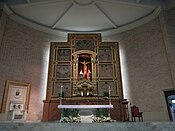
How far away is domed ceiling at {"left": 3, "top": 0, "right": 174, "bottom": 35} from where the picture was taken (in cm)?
1024

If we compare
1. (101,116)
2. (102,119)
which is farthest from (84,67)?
(102,119)

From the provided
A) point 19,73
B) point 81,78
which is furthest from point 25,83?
point 81,78

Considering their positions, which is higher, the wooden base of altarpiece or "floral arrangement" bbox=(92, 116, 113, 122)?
the wooden base of altarpiece

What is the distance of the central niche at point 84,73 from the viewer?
9664 millimetres

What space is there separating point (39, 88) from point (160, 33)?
8.32 metres

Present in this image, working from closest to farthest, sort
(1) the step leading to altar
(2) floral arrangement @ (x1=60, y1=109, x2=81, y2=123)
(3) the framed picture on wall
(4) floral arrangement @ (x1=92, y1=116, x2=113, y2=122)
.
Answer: (1) the step leading to altar < (2) floral arrangement @ (x1=60, y1=109, x2=81, y2=123) < (4) floral arrangement @ (x1=92, y1=116, x2=113, y2=122) < (3) the framed picture on wall

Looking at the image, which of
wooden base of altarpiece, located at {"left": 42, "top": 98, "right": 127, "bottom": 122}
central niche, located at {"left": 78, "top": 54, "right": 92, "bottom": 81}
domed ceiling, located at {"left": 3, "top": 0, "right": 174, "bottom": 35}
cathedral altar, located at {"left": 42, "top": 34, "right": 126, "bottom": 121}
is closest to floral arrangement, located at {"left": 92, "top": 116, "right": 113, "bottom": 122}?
cathedral altar, located at {"left": 42, "top": 34, "right": 126, "bottom": 121}

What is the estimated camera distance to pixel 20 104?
9.56 metres

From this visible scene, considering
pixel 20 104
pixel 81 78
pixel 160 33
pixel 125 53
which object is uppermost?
pixel 160 33

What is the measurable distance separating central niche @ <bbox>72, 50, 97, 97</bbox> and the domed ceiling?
267 centimetres

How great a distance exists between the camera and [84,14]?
36.9 feet

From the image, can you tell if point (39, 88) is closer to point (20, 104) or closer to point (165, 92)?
point (20, 104)

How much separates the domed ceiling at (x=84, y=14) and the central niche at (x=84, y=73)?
2.67 m

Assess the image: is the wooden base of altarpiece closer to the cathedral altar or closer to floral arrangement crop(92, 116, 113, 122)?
the cathedral altar
